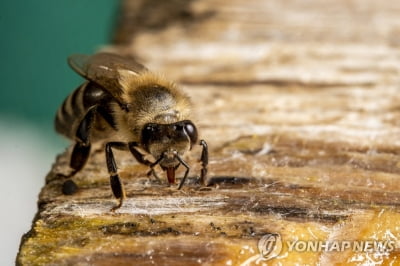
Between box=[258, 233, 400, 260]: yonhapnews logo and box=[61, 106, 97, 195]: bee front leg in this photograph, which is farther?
box=[61, 106, 97, 195]: bee front leg

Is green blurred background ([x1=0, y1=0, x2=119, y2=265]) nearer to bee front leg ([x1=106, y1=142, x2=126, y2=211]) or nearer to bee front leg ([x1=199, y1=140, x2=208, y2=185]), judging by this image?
bee front leg ([x1=106, y1=142, x2=126, y2=211])

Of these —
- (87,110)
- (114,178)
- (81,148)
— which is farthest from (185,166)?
(87,110)

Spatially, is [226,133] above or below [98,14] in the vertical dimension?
below

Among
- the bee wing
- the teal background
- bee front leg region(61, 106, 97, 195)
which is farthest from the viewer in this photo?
the teal background

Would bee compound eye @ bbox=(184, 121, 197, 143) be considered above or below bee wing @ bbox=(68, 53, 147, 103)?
below

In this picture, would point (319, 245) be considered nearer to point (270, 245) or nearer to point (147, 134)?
point (270, 245)

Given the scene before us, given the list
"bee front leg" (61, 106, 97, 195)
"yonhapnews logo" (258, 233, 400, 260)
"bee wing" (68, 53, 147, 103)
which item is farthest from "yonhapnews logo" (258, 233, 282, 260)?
"bee wing" (68, 53, 147, 103)

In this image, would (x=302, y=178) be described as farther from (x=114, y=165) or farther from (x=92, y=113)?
(x=92, y=113)

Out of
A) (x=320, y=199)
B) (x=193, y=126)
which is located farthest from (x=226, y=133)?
(x=320, y=199)
